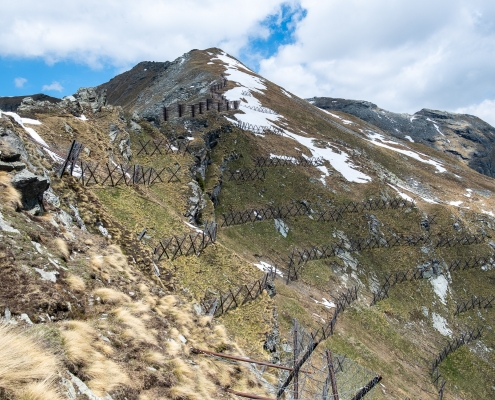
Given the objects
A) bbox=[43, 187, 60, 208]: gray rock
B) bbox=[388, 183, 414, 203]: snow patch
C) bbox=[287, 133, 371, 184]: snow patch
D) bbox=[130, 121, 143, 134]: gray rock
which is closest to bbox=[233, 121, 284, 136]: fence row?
bbox=[287, 133, 371, 184]: snow patch

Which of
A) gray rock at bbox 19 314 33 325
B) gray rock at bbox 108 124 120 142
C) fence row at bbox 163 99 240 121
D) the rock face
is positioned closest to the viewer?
gray rock at bbox 19 314 33 325

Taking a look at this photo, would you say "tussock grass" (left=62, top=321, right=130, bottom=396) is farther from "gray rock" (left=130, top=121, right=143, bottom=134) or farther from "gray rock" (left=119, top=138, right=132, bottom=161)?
"gray rock" (left=130, top=121, right=143, bottom=134)

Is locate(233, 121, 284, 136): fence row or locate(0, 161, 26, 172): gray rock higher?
locate(233, 121, 284, 136): fence row

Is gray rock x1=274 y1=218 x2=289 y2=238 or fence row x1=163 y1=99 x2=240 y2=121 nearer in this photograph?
gray rock x1=274 y1=218 x2=289 y2=238

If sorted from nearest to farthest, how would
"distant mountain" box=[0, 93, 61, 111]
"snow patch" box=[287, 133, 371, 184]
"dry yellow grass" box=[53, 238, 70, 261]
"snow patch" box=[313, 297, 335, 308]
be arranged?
"dry yellow grass" box=[53, 238, 70, 261] → "snow patch" box=[313, 297, 335, 308] → "snow patch" box=[287, 133, 371, 184] → "distant mountain" box=[0, 93, 61, 111]

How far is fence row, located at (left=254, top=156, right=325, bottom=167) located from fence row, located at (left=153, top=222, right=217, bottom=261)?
34.1 meters

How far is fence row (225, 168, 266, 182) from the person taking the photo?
58.3 m

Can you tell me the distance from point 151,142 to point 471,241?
60726 millimetres

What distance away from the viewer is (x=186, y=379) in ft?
29.2

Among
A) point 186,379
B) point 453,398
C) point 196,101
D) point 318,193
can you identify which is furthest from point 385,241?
point 186,379

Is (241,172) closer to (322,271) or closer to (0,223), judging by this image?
(322,271)

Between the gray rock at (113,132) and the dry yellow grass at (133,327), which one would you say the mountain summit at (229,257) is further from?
the gray rock at (113,132)

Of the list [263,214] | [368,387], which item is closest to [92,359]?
[368,387]

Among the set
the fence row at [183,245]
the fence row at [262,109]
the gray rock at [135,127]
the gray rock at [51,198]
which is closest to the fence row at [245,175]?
the gray rock at [135,127]
